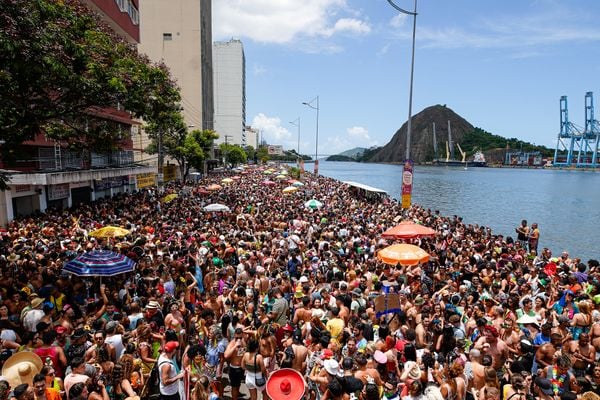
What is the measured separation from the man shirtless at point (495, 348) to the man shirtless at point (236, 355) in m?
3.39

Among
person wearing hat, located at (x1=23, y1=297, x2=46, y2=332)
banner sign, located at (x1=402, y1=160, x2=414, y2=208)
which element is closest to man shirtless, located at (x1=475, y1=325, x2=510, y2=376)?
person wearing hat, located at (x1=23, y1=297, x2=46, y2=332)

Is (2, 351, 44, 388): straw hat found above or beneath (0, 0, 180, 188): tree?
beneath

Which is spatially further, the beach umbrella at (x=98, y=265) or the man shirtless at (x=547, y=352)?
the beach umbrella at (x=98, y=265)

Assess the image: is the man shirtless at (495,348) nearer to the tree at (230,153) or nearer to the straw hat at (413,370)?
the straw hat at (413,370)


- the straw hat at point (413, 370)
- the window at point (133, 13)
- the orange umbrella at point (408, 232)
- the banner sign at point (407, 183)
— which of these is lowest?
the straw hat at point (413, 370)

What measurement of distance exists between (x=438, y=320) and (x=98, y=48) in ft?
33.9

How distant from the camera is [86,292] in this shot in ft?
27.0

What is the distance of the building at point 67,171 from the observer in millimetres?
18531

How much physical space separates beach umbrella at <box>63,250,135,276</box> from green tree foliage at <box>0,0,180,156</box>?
3495mm

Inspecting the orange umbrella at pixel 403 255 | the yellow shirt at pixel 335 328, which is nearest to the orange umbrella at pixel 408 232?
the orange umbrella at pixel 403 255

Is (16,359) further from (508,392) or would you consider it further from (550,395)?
(550,395)

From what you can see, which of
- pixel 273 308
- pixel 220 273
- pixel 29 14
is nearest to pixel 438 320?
pixel 273 308

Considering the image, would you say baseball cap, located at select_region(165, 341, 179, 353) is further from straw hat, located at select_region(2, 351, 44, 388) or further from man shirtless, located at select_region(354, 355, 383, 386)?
man shirtless, located at select_region(354, 355, 383, 386)

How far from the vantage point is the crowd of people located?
4961mm
